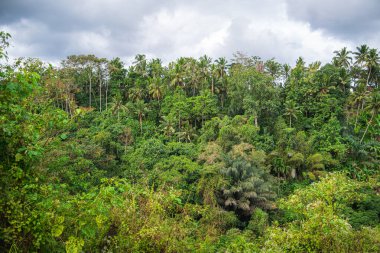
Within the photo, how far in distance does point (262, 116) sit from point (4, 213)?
29.2 meters

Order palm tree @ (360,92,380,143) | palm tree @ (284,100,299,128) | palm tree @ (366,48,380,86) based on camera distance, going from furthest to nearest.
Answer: palm tree @ (366,48,380,86) < palm tree @ (284,100,299,128) < palm tree @ (360,92,380,143)

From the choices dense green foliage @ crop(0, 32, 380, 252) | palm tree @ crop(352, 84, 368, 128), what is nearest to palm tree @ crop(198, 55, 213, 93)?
dense green foliage @ crop(0, 32, 380, 252)

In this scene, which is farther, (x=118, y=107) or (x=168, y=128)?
(x=118, y=107)

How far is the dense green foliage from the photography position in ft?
8.48

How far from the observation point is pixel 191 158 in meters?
23.1

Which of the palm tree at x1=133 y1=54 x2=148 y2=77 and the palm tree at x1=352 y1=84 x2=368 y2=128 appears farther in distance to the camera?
the palm tree at x1=133 y1=54 x2=148 y2=77

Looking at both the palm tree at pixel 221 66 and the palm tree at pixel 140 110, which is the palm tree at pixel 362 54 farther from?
the palm tree at pixel 140 110

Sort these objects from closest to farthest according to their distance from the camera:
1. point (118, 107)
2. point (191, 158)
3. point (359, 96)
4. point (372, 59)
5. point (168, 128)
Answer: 1. point (191, 158)
2. point (168, 128)
3. point (359, 96)
4. point (118, 107)
5. point (372, 59)

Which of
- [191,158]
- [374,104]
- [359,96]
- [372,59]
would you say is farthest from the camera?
[372,59]

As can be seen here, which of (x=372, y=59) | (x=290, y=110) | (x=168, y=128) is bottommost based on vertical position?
(x=168, y=128)

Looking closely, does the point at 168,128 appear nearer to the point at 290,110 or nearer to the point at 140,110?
the point at 140,110

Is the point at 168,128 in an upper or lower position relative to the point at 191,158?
upper

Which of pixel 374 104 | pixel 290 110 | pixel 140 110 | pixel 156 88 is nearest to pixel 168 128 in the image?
pixel 140 110

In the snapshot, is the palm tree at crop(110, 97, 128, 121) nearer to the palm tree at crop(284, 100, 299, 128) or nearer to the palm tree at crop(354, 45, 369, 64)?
the palm tree at crop(284, 100, 299, 128)
